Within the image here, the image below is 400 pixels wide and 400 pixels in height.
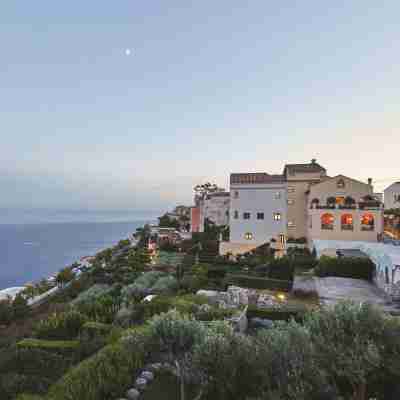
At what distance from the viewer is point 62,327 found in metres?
7.72

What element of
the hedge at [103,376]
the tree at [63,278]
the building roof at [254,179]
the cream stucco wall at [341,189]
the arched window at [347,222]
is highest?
the building roof at [254,179]

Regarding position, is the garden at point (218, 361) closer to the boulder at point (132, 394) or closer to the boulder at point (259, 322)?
the boulder at point (132, 394)

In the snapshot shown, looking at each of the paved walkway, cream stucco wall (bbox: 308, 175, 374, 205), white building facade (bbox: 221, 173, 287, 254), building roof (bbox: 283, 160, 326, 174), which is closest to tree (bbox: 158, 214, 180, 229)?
white building facade (bbox: 221, 173, 287, 254)

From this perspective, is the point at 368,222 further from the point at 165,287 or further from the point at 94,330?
the point at 94,330

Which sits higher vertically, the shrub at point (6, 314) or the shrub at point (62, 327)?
the shrub at point (62, 327)

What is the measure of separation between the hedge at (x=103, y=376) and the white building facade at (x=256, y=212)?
2310 centimetres

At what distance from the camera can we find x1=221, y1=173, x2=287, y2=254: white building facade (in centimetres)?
2675

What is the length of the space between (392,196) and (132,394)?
40319 mm

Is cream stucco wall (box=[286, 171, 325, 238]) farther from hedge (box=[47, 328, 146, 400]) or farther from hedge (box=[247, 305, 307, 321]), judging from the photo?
hedge (box=[47, 328, 146, 400])

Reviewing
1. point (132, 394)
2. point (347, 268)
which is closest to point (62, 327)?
point (132, 394)

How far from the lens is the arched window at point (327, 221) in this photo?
Result: 2250 centimetres

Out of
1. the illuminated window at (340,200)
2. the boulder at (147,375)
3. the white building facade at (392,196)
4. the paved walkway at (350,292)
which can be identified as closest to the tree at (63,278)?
the boulder at (147,375)

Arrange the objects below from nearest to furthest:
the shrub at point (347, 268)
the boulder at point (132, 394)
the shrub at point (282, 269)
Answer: the boulder at point (132, 394) < the shrub at point (347, 268) < the shrub at point (282, 269)

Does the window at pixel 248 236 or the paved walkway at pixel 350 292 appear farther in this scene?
the window at pixel 248 236
